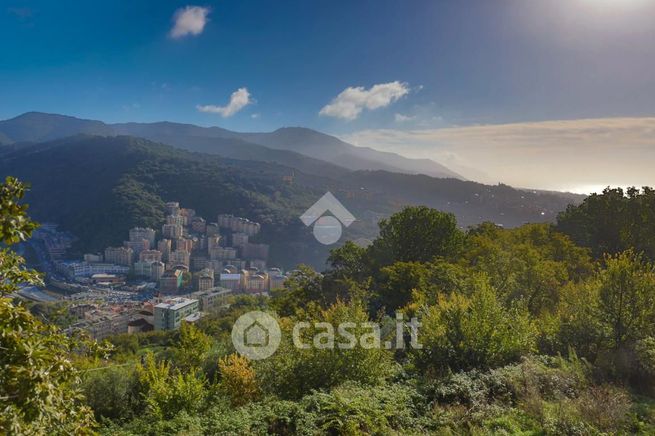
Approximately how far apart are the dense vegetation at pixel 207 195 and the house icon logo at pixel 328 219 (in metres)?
1.93

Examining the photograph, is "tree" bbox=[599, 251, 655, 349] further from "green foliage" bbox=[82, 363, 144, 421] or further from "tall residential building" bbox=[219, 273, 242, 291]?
"tall residential building" bbox=[219, 273, 242, 291]

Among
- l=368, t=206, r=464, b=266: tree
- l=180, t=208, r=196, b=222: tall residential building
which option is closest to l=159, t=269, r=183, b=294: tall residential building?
l=180, t=208, r=196, b=222: tall residential building

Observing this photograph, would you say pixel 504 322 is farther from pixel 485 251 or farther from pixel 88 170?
pixel 88 170

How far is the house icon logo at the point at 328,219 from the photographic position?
8606cm

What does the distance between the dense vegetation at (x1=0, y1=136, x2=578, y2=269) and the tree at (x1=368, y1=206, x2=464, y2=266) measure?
4935 cm

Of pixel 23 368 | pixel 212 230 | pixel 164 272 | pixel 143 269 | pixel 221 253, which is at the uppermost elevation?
pixel 23 368

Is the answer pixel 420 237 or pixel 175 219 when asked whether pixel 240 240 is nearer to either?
pixel 175 219

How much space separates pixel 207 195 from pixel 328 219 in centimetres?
3611

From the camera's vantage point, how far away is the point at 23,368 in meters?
1.86

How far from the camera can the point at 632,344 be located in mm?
6758

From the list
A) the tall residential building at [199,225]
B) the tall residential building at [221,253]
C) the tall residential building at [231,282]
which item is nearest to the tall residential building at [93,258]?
the tall residential building at [221,253]

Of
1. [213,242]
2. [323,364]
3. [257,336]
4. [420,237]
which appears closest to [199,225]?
[213,242]

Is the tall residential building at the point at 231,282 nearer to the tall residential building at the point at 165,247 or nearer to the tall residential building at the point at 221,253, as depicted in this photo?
the tall residential building at the point at 221,253

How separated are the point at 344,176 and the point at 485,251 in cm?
13010
